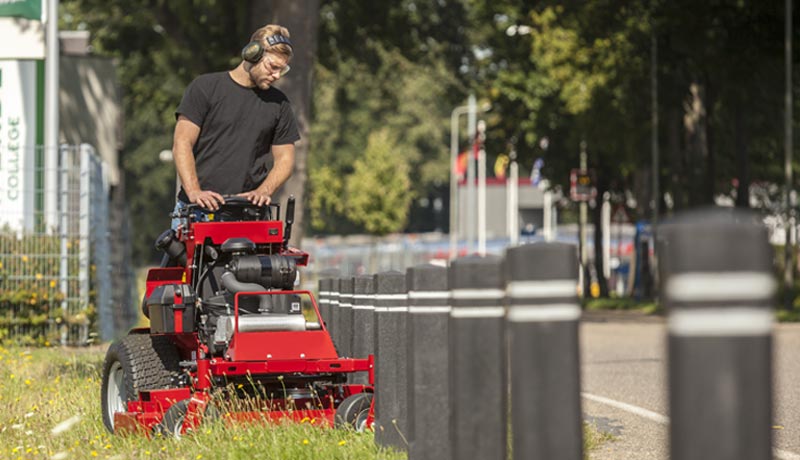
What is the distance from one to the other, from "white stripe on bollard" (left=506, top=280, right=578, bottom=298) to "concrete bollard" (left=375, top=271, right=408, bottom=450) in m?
2.91

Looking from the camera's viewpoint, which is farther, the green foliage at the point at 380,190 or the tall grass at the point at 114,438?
the green foliage at the point at 380,190

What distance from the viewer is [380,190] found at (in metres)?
73.6

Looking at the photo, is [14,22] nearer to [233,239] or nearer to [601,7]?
[233,239]

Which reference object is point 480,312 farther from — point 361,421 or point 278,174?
point 278,174

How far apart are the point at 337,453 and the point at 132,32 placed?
24.5m

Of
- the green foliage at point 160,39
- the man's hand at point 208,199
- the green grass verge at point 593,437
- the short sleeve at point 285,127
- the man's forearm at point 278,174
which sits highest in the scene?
the green foliage at point 160,39

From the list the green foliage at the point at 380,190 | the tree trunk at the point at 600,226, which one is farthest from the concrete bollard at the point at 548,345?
the green foliage at the point at 380,190

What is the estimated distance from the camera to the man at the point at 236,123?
8.32 meters

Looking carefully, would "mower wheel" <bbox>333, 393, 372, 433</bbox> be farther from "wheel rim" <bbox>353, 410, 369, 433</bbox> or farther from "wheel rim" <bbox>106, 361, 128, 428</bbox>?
"wheel rim" <bbox>106, 361, 128, 428</bbox>

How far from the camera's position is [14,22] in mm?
18344

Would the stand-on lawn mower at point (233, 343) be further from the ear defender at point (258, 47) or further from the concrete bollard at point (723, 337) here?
the concrete bollard at point (723, 337)

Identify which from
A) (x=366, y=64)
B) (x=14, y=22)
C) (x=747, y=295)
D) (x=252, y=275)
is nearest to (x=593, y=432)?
(x=252, y=275)

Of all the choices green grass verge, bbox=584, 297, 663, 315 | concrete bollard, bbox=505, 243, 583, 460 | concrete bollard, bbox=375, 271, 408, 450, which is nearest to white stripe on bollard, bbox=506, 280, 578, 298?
concrete bollard, bbox=505, 243, 583, 460

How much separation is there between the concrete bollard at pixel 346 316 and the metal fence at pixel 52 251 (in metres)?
6.57
